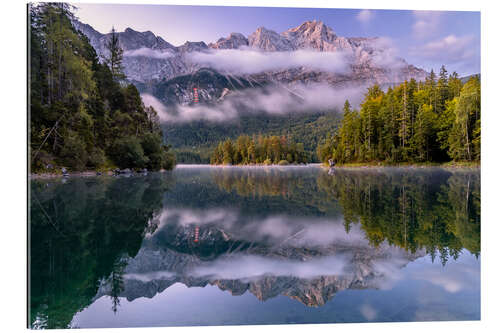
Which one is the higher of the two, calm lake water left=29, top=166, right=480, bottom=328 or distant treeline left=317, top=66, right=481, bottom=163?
distant treeline left=317, top=66, right=481, bottom=163

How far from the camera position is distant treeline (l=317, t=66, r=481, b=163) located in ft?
51.0

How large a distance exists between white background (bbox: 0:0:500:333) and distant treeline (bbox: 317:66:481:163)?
111cm

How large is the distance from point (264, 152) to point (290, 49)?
231 ft

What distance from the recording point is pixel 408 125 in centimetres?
2980

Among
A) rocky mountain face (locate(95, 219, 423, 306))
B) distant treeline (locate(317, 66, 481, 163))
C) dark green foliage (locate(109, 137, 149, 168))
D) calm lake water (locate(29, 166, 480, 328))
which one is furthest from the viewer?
dark green foliage (locate(109, 137, 149, 168))

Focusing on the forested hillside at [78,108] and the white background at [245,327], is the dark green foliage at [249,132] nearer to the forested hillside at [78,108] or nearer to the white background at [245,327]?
the forested hillside at [78,108]

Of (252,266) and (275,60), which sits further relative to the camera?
(275,60)

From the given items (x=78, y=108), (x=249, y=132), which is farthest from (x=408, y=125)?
(x=249, y=132)

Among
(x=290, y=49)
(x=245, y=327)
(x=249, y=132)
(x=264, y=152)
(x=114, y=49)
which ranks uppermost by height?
(x=249, y=132)

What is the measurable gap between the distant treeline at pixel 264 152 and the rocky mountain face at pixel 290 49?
59496 millimetres

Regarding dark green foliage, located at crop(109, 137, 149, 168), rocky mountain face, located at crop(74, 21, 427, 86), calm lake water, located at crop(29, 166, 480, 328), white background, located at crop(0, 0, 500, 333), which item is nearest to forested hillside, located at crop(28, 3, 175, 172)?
dark green foliage, located at crop(109, 137, 149, 168)

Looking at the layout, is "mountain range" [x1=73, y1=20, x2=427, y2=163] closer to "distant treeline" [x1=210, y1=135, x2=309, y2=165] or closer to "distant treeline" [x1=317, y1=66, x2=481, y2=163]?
"distant treeline" [x1=317, y1=66, x2=481, y2=163]

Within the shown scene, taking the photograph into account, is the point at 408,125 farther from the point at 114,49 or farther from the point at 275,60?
the point at 114,49

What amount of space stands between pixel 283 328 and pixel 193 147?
113 m
